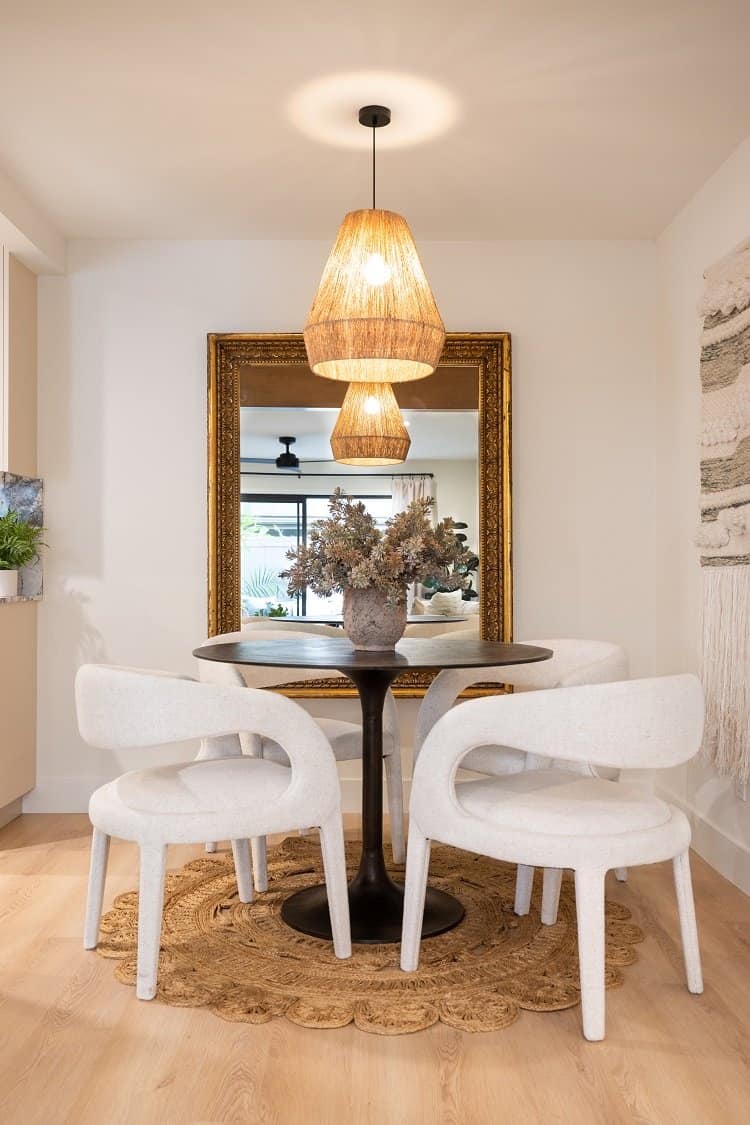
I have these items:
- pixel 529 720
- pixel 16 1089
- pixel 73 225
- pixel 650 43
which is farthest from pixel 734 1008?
pixel 73 225

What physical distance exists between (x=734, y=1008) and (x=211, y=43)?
9.02 feet

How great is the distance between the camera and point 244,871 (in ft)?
9.91

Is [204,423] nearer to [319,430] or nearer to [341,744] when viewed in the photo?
[319,430]

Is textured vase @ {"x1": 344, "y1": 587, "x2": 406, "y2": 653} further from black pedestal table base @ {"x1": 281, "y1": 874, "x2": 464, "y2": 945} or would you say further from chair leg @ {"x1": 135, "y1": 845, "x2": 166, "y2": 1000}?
chair leg @ {"x1": 135, "y1": 845, "x2": 166, "y2": 1000}

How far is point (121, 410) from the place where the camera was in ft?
14.3

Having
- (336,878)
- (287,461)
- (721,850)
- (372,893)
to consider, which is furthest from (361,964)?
(287,461)

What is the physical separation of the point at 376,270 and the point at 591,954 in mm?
1825

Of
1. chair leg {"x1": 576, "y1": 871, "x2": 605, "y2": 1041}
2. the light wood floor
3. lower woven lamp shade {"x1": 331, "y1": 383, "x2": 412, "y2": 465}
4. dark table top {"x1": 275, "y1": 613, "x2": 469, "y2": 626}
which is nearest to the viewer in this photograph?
the light wood floor

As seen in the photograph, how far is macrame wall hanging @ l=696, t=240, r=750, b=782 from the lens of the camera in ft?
10.6

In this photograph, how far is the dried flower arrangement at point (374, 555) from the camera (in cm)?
275

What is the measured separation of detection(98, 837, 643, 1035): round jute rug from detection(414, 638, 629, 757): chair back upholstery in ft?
1.85

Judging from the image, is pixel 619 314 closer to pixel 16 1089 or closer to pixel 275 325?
pixel 275 325

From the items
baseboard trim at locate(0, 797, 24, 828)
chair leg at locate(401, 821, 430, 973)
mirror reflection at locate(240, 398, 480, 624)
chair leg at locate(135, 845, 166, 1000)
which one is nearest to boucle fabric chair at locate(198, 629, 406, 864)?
mirror reflection at locate(240, 398, 480, 624)

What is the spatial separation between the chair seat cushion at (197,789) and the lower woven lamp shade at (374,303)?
3.79 feet
